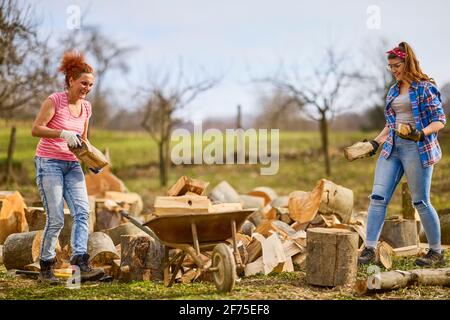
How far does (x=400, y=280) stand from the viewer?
15.2ft

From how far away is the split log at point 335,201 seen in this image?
6886mm

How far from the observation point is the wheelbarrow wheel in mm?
4320

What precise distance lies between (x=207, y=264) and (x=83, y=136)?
145cm

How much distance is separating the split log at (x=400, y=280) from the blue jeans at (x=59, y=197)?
2163 millimetres

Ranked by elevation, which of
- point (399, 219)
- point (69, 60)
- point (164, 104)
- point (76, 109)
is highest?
point (164, 104)

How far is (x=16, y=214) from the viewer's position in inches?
286

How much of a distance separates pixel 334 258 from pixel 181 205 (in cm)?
127

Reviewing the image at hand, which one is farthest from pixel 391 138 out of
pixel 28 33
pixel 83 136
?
pixel 28 33

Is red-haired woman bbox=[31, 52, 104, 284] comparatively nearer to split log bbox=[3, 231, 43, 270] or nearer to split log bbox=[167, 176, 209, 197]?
split log bbox=[3, 231, 43, 270]

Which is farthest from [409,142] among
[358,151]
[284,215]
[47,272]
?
[47,272]

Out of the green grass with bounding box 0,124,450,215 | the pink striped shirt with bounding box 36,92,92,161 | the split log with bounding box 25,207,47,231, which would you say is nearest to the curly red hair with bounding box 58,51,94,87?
the pink striped shirt with bounding box 36,92,92,161

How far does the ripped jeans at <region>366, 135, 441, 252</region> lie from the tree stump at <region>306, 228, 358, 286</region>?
0.62 metres

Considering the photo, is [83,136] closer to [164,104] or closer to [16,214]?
[16,214]

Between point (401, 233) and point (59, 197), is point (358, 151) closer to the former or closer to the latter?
point (401, 233)
